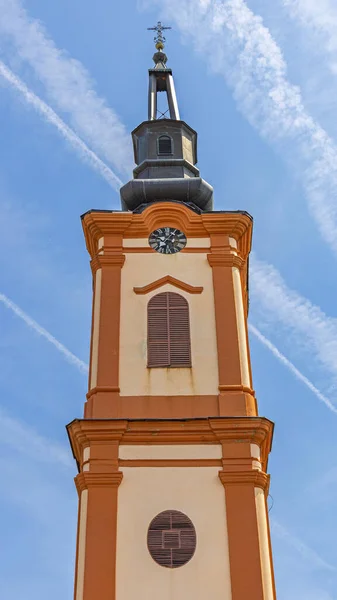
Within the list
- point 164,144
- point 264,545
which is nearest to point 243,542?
point 264,545

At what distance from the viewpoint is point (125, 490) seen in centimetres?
1938

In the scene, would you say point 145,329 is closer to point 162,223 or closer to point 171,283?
point 171,283

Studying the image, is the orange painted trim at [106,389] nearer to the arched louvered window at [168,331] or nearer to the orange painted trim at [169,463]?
the arched louvered window at [168,331]

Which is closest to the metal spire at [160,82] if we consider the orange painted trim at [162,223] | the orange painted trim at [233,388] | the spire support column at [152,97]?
the spire support column at [152,97]

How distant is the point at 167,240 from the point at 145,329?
2.68m

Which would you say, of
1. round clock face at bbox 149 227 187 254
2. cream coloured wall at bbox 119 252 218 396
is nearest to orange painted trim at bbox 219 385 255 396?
cream coloured wall at bbox 119 252 218 396

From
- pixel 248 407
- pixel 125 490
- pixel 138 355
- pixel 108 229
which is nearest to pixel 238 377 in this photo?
pixel 248 407

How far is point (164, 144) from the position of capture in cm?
2786

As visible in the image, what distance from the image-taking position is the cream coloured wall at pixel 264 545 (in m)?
18.2

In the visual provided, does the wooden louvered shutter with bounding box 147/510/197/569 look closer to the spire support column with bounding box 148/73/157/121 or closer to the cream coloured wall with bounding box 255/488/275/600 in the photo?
the cream coloured wall with bounding box 255/488/275/600

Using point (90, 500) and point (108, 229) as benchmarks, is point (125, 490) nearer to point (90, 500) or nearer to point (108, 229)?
point (90, 500)

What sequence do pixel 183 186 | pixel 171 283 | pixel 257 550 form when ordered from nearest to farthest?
1. pixel 257 550
2. pixel 171 283
3. pixel 183 186

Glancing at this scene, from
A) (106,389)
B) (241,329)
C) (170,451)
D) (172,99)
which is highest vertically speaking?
(172,99)

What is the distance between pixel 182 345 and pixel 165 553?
4920mm
